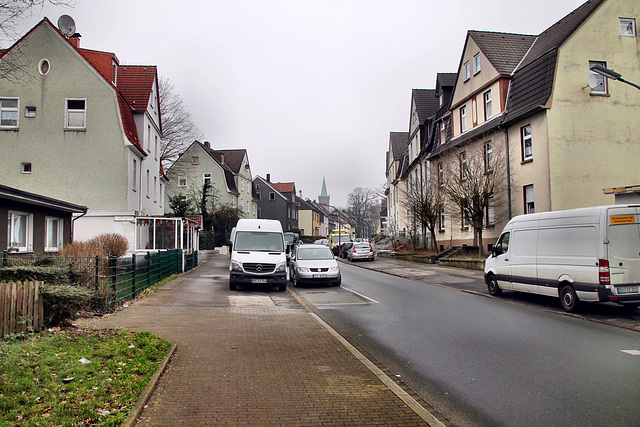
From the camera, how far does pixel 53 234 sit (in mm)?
18875

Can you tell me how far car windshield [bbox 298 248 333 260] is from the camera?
2023 centimetres

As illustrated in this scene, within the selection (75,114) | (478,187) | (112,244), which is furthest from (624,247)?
(75,114)

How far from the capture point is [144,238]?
27.6 m

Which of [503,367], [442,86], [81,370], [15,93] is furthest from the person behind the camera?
[442,86]

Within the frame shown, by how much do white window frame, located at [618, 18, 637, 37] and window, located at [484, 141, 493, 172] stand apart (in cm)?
800

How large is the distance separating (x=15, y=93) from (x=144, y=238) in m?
9.53

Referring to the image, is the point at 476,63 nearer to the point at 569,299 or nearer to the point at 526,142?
the point at 526,142

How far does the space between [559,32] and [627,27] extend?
2961 millimetres

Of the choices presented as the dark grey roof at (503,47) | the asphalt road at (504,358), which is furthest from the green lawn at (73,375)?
the dark grey roof at (503,47)

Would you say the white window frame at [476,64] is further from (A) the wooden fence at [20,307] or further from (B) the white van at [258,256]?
(A) the wooden fence at [20,307]

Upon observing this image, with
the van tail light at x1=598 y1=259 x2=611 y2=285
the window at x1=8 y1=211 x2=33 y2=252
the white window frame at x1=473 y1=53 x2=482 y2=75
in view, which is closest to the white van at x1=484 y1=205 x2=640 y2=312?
the van tail light at x1=598 y1=259 x2=611 y2=285

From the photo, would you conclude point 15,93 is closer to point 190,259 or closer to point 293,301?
point 190,259

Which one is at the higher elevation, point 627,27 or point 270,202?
point 627,27

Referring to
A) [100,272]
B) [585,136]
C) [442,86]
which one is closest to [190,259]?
[100,272]
